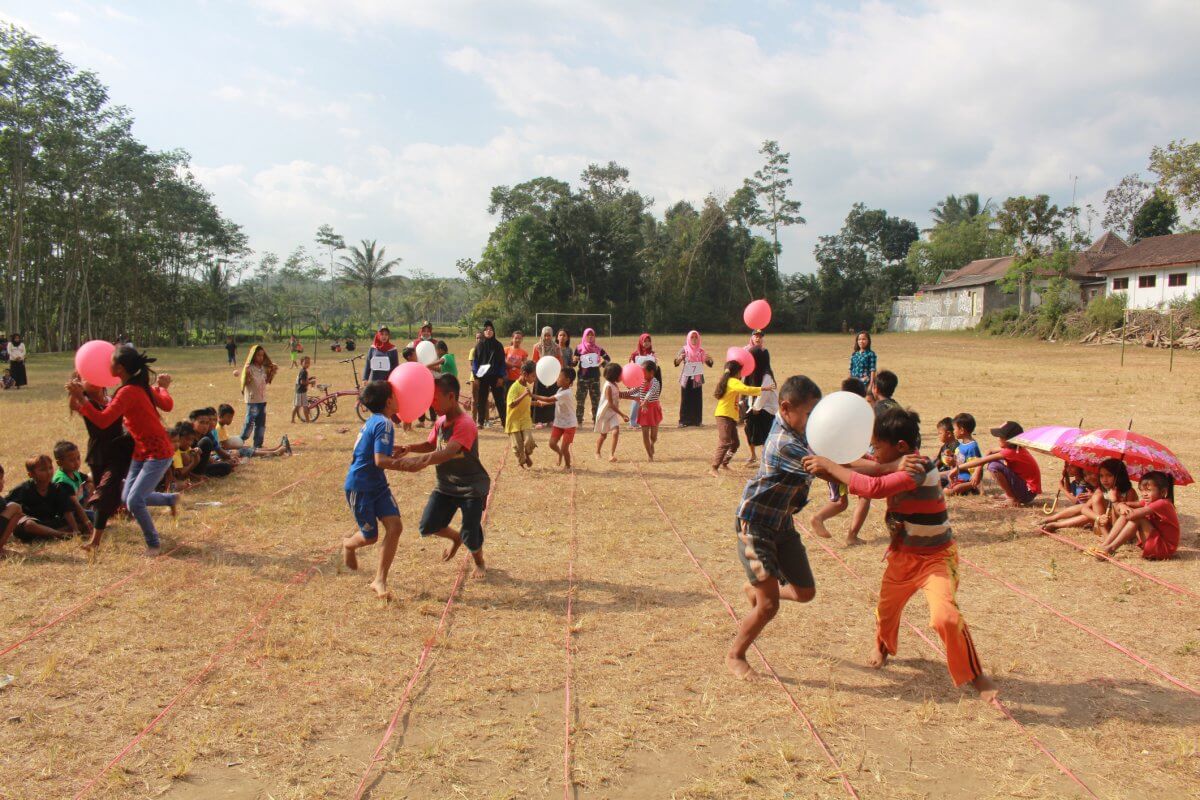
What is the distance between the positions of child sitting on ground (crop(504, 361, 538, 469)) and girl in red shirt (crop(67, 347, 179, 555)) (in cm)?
427

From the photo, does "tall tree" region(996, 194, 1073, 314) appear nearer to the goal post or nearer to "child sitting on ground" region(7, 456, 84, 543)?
the goal post

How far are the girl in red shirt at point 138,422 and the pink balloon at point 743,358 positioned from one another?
6003mm

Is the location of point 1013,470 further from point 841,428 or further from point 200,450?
point 200,450

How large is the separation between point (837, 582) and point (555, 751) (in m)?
3.15

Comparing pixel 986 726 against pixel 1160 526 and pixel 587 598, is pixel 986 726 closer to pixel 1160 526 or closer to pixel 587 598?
pixel 587 598

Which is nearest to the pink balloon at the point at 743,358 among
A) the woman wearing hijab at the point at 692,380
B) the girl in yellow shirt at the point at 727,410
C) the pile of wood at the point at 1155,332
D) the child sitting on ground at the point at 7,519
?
the girl in yellow shirt at the point at 727,410

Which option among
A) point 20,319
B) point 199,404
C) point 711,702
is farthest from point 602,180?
point 711,702

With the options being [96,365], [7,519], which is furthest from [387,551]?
[7,519]

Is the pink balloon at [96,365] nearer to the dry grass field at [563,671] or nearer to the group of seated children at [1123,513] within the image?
the dry grass field at [563,671]

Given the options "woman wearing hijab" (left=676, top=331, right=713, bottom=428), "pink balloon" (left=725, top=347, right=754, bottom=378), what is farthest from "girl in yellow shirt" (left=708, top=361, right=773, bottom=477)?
"woman wearing hijab" (left=676, top=331, right=713, bottom=428)

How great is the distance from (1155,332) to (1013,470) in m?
34.5

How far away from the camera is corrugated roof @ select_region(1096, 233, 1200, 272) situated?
130 feet

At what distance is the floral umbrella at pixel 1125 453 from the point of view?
→ 641 centimetres

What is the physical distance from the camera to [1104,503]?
7.02 meters
